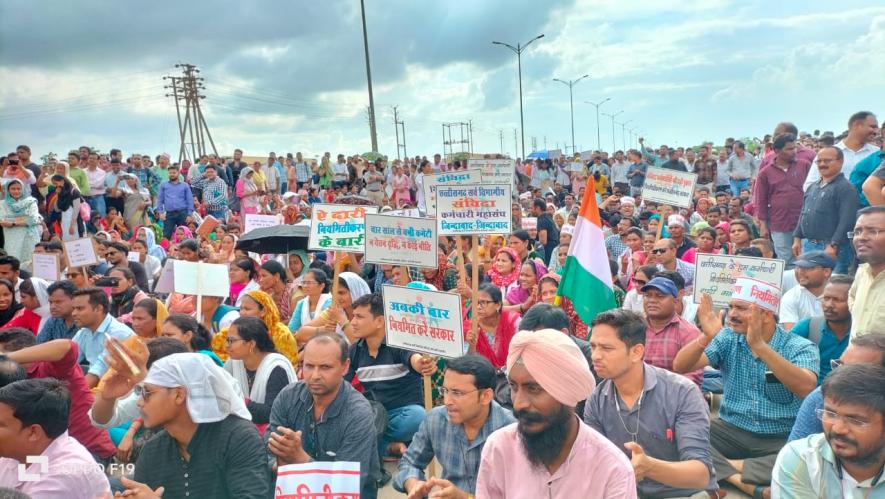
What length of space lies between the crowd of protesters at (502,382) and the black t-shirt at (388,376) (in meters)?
0.02

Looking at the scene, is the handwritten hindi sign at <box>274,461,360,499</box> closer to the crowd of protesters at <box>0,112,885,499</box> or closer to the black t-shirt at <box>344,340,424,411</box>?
the crowd of protesters at <box>0,112,885,499</box>

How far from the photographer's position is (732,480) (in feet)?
17.8

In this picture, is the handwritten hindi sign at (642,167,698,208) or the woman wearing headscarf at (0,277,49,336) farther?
the handwritten hindi sign at (642,167,698,208)

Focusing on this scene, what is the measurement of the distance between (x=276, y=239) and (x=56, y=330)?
404 cm

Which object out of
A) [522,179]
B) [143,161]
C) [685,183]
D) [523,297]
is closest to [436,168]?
[522,179]

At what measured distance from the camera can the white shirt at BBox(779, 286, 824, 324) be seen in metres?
6.46

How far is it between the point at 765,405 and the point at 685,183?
6.51 m

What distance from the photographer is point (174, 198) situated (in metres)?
15.3

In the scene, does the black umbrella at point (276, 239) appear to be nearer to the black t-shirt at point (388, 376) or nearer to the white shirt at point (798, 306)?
the black t-shirt at point (388, 376)

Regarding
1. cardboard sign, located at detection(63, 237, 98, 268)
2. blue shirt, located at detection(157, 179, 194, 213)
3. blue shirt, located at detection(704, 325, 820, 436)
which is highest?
blue shirt, located at detection(157, 179, 194, 213)

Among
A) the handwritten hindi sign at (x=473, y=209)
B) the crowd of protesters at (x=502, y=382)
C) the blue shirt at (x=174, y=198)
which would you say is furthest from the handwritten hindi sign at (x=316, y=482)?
the blue shirt at (x=174, y=198)

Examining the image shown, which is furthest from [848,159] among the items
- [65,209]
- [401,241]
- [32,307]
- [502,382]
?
[65,209]

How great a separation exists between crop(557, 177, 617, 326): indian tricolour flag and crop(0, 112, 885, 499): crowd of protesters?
39cm

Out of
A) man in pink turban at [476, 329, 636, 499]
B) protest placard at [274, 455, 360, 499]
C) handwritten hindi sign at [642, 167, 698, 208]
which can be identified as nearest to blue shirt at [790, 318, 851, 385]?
man in pink turban at [476, 329, 636, 499]
